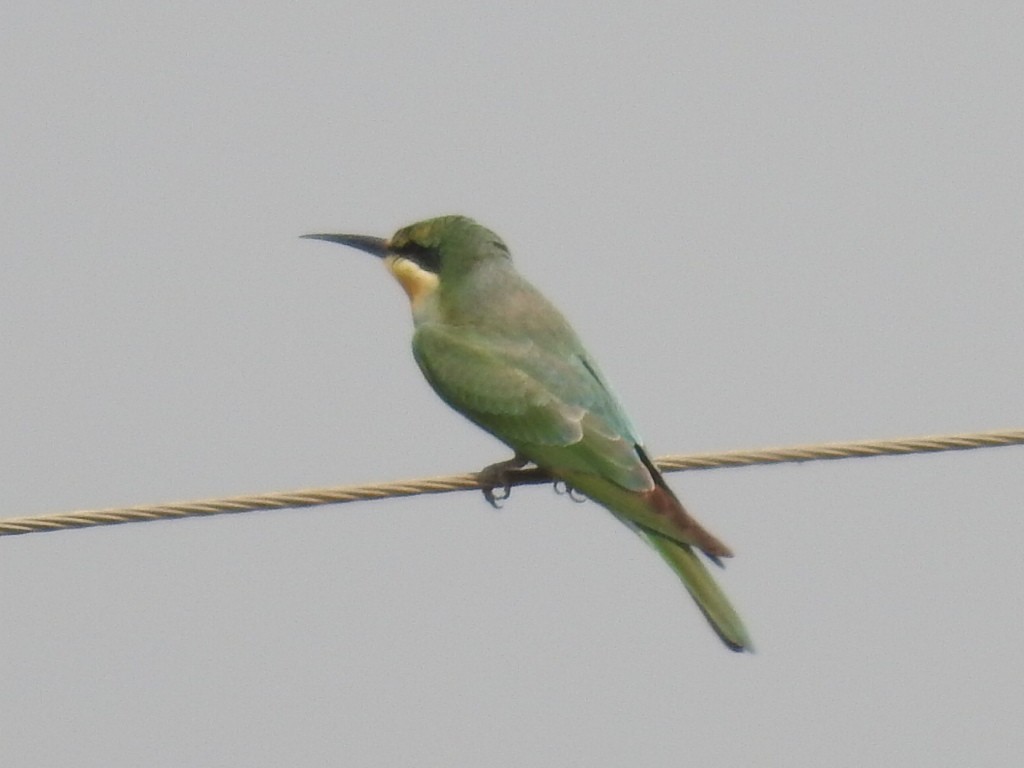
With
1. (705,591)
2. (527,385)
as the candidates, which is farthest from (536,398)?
(705,591)

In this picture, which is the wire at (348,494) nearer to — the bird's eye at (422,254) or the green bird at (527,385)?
the green bird at (527,385)

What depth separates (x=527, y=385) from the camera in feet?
21.5

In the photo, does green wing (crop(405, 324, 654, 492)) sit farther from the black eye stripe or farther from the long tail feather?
the black eye stripe

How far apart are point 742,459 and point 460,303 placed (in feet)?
7.00

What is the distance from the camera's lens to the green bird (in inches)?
233

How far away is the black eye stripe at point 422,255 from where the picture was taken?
7.41 m

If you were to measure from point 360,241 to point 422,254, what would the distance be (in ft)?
1.69

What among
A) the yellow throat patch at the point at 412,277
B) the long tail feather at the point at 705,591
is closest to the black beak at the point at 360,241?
the yellow throat patch at the point at 412,277

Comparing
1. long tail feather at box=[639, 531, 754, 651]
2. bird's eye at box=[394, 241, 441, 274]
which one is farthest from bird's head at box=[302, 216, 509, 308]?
long tail feather at box=[639, 531, 754, 651]

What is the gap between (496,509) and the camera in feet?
21.5

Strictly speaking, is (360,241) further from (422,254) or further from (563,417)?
(563,417)

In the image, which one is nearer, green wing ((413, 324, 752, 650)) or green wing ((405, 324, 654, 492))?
green wing ((413, 324, 752, 650))

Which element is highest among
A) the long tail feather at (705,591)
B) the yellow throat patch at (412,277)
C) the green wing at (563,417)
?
the yellow throat patch at (412,277)

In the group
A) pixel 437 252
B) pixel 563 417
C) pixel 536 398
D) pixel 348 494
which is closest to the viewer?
pixel 348 494
